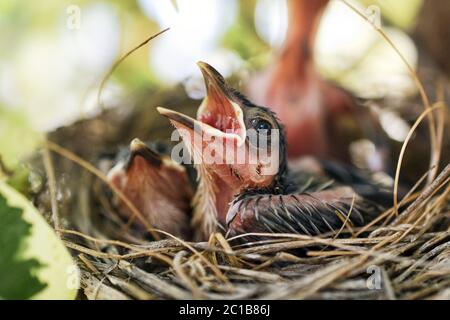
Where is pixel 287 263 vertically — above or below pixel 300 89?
below

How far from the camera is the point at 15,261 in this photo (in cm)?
65

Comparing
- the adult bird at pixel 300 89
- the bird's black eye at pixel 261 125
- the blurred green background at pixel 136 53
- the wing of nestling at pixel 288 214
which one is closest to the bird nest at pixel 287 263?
the wing of nestling at pixel 288 214

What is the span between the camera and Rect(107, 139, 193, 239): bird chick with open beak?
83 cm

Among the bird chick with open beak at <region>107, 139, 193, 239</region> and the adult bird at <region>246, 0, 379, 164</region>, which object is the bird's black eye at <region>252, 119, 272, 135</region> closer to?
the bird chick with open beak at <region>107, 139, 193, 239</region>

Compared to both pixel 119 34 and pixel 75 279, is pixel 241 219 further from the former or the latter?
pixel 119 34

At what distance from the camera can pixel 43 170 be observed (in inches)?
37.8

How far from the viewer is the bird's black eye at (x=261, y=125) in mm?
702

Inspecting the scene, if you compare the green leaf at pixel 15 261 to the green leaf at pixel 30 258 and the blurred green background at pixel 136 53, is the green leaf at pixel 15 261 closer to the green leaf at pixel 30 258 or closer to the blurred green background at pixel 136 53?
the green leaf at pixel 30 258

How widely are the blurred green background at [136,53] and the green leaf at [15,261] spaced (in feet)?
1.75

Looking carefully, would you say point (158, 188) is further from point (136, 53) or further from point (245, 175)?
point (136, 53)

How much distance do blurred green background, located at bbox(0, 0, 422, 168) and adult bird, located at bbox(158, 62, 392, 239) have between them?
461 mm

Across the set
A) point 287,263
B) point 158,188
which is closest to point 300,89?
point 158,188

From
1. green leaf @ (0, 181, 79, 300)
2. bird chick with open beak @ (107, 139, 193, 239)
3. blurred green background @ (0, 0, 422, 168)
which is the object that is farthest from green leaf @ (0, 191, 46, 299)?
blurred green background @ (0, 0, 422, 168)

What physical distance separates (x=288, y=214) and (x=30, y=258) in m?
0.32
